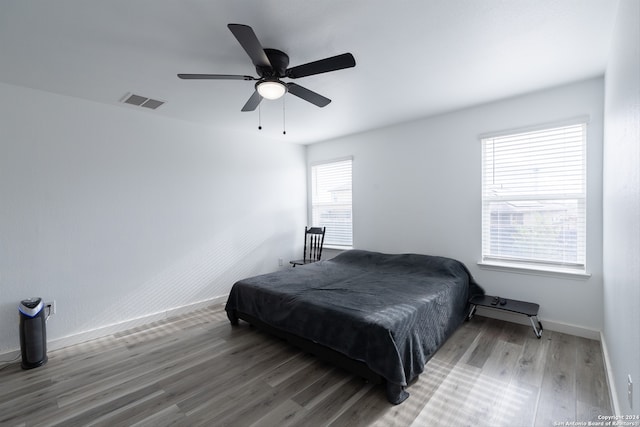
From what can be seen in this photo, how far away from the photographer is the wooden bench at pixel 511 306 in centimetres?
285

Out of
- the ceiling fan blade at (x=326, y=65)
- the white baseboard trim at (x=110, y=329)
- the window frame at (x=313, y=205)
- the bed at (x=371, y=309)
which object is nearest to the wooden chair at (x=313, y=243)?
the window frame at (x=313, y=205)

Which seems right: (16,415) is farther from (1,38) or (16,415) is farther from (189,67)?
(189,67)

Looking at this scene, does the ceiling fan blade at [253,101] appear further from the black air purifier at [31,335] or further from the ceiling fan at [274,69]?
the black air purifier at [31,335]

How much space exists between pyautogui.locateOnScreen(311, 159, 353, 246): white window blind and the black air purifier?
3.86m

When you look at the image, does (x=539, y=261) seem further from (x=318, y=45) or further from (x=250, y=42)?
(x=250, y=42)

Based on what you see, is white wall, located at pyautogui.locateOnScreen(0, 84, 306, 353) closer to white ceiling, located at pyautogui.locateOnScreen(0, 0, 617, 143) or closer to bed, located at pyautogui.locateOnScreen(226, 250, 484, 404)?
white ceiling, located at pyautogui.locateOnScreen(0, 0, 617, 143)

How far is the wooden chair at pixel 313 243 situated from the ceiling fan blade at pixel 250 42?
11.0 ft

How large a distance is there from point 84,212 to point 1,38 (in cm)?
165

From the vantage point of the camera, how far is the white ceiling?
1767 mm

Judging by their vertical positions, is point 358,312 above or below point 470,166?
below

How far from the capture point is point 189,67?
8.04 feet

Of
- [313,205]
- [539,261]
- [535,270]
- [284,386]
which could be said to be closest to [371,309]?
[284,386]

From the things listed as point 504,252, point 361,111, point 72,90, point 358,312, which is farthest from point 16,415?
point 504,252

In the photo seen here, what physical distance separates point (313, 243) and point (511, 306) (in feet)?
10.4
